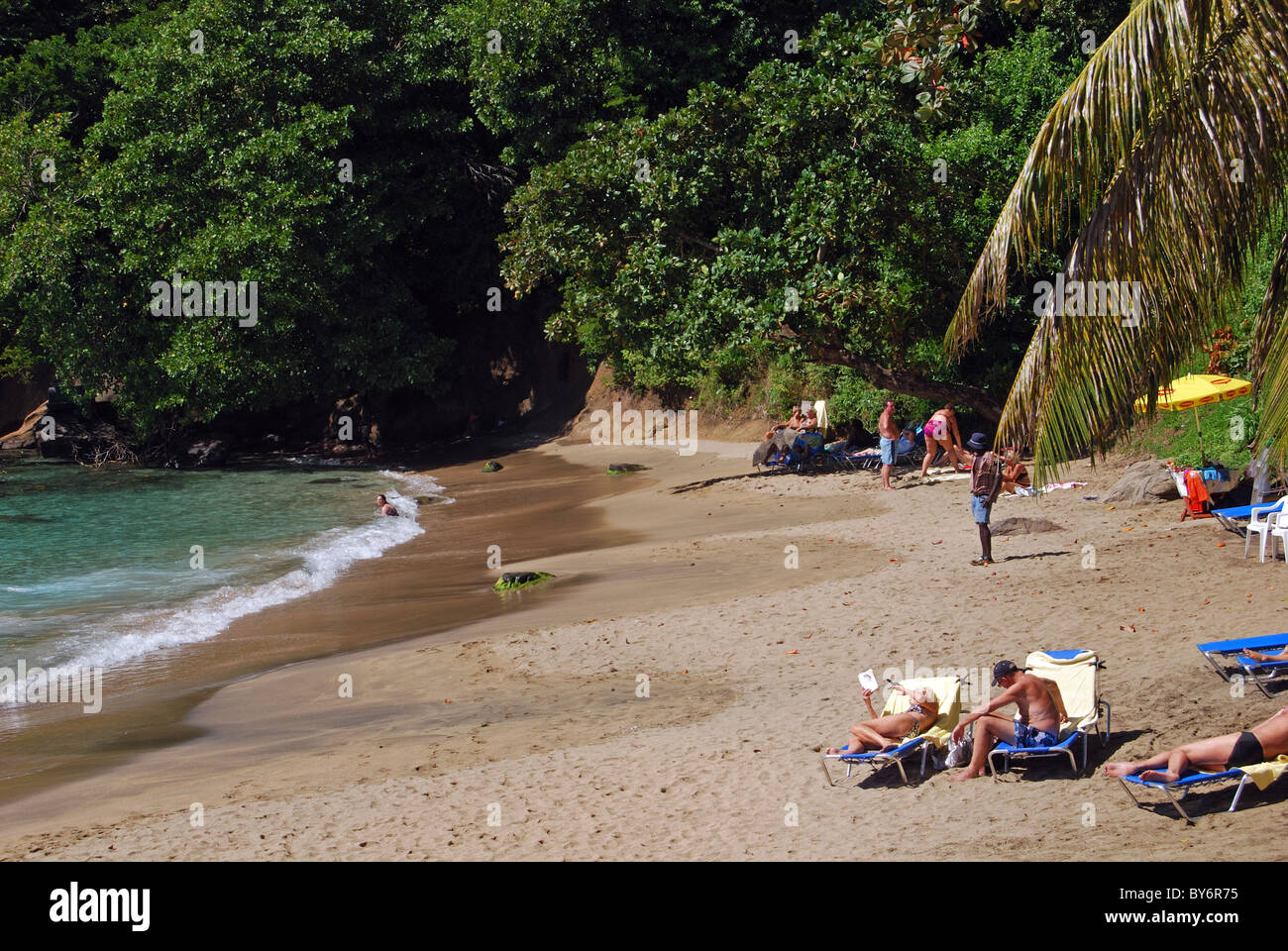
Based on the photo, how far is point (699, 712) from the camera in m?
9.46

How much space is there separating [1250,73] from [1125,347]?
5.36 ft

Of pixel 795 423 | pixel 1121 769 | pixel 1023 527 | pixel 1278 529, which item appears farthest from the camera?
pixel 795 423

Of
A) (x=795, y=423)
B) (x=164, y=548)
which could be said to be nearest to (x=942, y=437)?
(x=795, y=423)

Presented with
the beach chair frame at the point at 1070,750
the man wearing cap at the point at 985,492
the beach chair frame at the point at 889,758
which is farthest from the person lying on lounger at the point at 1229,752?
the man wearing cap at the point at 985,492

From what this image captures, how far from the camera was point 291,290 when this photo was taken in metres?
32.4

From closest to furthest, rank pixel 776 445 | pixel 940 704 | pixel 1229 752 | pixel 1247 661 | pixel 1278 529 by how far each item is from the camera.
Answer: pixel 1229 752 < pixel 940 704 < pixel 1247 661 < pixel 1278 529 < pixel 776 445

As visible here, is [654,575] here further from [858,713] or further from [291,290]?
[291,290]

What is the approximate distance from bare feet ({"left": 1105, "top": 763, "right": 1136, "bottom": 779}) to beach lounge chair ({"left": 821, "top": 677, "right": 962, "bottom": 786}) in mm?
1213

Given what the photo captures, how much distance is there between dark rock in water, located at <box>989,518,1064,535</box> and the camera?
14992mm

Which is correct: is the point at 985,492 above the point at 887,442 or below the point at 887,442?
below

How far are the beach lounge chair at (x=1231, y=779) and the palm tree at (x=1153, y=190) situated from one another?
1833 mm

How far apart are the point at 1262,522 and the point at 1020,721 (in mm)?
6054

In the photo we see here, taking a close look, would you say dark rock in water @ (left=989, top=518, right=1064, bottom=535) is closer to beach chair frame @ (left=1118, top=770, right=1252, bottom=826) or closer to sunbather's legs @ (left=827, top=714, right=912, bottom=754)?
sunbather's legs @ (left=827, top=714, right=912, bottom=754)

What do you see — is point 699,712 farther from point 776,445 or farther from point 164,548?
point 776,445
